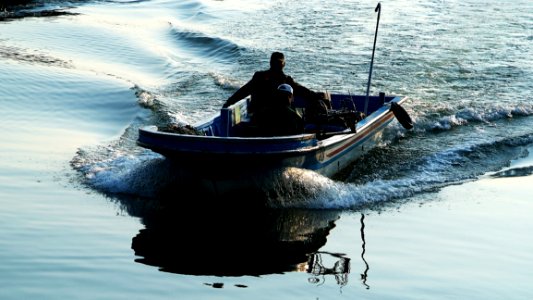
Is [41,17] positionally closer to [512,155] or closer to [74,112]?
[74,112]

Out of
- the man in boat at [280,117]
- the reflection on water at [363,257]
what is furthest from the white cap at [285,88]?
the reflection on water at [363,257]

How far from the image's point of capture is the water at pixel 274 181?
23.5 feet

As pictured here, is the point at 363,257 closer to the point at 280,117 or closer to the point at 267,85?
the point at 280,117

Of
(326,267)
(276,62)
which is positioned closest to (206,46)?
(276,62)

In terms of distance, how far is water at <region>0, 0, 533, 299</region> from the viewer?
7.16 m

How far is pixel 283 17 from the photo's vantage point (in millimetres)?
23828

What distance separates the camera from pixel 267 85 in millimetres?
10625

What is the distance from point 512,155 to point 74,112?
269 inches

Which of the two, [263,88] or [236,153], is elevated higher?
[263,88]

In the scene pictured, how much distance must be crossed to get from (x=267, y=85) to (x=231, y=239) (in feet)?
9.18

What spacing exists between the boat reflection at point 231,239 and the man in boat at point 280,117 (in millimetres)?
940

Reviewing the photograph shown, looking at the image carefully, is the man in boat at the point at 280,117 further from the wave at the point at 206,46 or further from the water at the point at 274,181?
the wave at the point at 206,46

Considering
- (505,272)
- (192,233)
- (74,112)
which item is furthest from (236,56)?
(505,272)

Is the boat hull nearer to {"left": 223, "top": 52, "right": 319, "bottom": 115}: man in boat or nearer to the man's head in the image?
{"left": 223, "top": 52, "right": 319, "bottom": 115}: man in boat
